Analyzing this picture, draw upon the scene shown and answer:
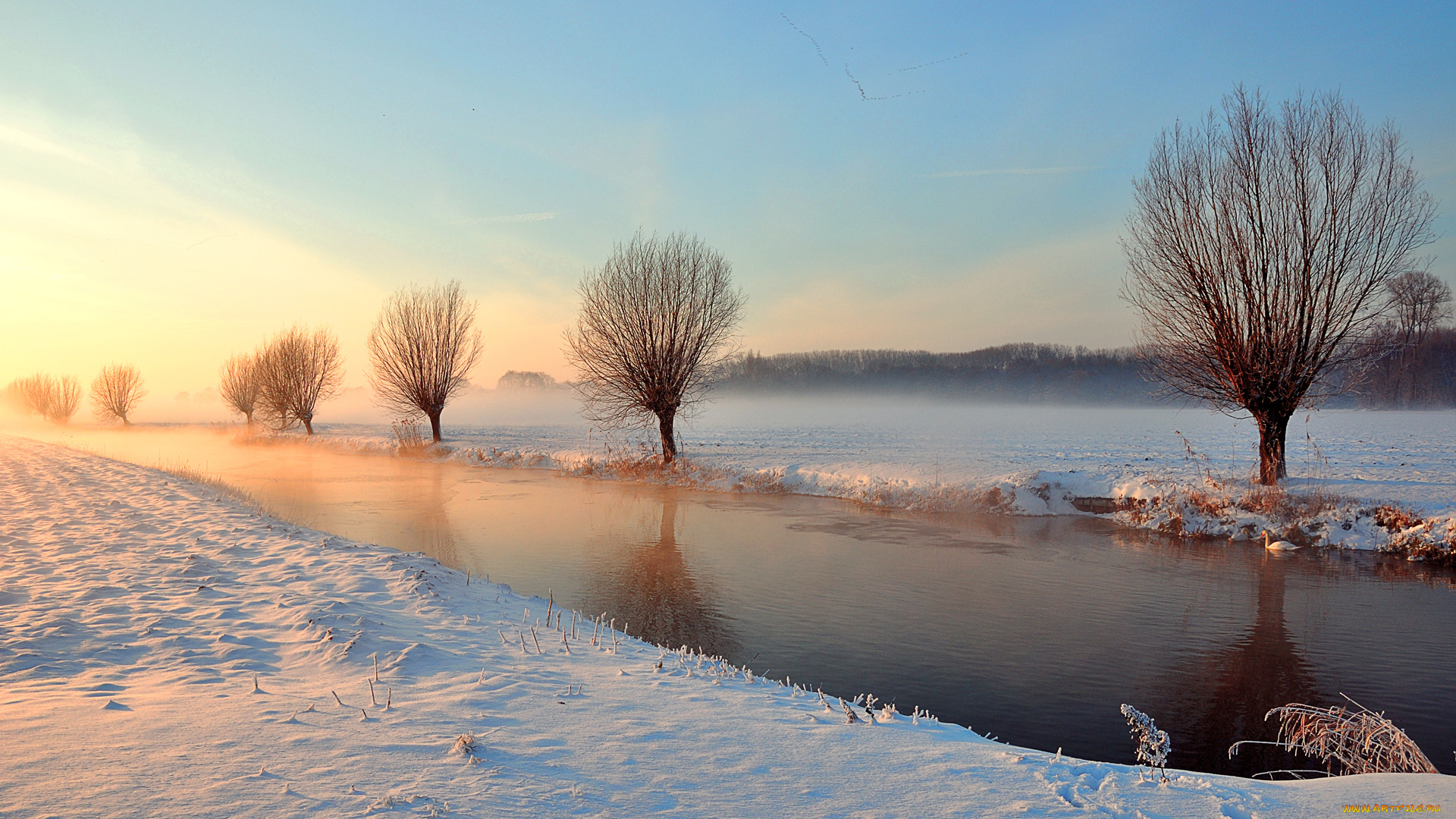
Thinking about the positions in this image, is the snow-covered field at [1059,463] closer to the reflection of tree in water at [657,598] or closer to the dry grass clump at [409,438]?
the dry grass clump at [409,438]

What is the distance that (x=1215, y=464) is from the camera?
803 inches

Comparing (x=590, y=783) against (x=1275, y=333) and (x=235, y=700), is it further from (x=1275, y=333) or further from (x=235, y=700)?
(x=1275, y=333)

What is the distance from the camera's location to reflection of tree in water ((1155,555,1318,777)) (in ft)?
18.0

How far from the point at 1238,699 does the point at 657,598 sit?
21.9 feet

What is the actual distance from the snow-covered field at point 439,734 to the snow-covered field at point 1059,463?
12964 mm

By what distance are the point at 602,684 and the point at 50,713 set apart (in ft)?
10.0

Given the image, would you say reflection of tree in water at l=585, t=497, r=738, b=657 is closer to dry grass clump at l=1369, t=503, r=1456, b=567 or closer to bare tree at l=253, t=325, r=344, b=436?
dry grass clump at l=1369, t=503, r=1456, b=567

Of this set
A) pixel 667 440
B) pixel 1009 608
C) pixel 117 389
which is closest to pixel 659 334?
pixel 667 440

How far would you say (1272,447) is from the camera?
1596 cm


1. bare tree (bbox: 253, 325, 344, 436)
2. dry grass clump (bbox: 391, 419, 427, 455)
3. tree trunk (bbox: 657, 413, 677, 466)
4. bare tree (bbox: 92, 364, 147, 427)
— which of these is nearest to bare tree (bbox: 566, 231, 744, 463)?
tree trunk (bbox: 657, 413, 677, 466)

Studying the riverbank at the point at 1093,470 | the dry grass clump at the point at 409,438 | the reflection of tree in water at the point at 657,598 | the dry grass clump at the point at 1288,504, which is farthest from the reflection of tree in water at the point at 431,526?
the dry grass clump at the point at 1288,504

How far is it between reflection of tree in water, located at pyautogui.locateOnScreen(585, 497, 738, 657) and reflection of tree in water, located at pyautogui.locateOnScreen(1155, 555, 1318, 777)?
13.6 feet

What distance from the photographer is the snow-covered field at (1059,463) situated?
14.5 m

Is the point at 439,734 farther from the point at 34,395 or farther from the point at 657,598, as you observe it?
the point at 34,395
